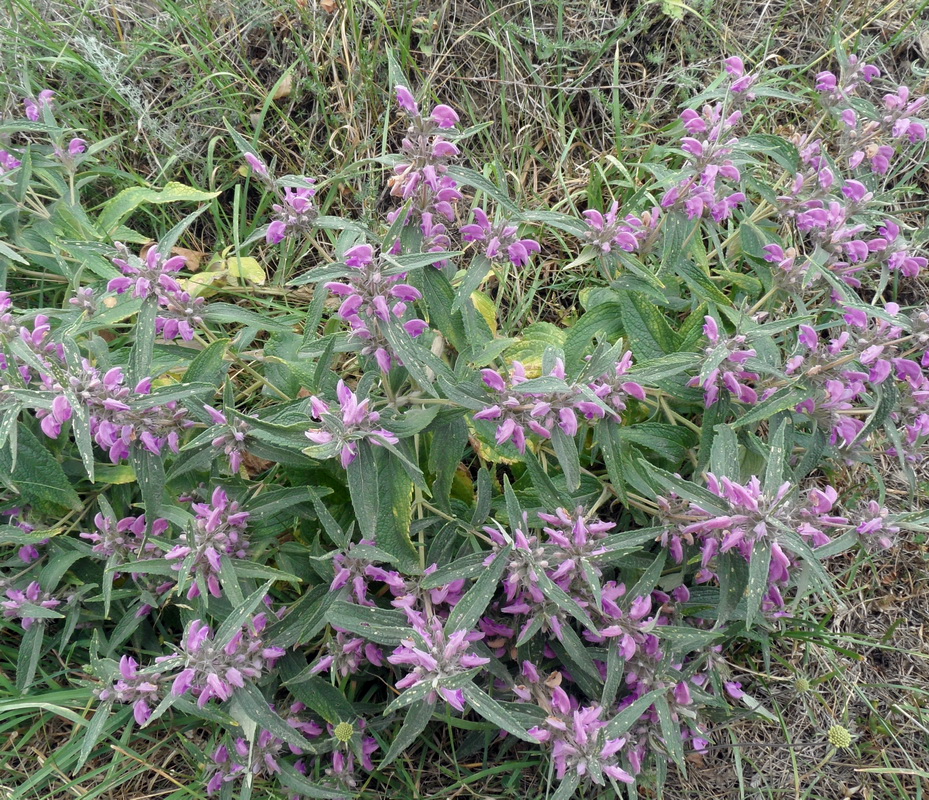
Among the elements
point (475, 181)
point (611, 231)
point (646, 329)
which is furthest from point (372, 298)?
point (646, 329)

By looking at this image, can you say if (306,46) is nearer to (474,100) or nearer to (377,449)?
(474,100)

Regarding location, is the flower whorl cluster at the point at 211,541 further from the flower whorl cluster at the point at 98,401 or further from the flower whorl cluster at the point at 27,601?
the flower whorl cluster at the point at 27,601

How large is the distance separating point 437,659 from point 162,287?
1321 mm

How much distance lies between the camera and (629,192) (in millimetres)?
3408

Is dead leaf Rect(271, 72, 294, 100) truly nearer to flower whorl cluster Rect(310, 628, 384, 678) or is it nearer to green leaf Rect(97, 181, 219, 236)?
green leaf Rect(97, 181, 219, 236)

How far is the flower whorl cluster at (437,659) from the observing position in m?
1.84

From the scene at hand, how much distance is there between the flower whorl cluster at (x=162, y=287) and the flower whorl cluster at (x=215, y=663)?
885 millimetres

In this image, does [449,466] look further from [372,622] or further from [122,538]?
[122,538]

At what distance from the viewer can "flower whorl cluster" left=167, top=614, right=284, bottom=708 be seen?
198cm

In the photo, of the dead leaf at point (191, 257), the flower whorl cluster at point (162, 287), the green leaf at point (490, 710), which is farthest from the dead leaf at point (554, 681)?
the dead leaf at point (191, 257)

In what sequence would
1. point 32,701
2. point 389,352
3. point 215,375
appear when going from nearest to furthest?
point 389,352 → point 215,375 → point 32,701

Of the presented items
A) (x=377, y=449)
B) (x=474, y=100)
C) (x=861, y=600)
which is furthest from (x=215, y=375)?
(x=861, y=600)

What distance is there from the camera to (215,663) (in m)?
2.04

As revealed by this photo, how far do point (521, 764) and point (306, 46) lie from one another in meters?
3.67
